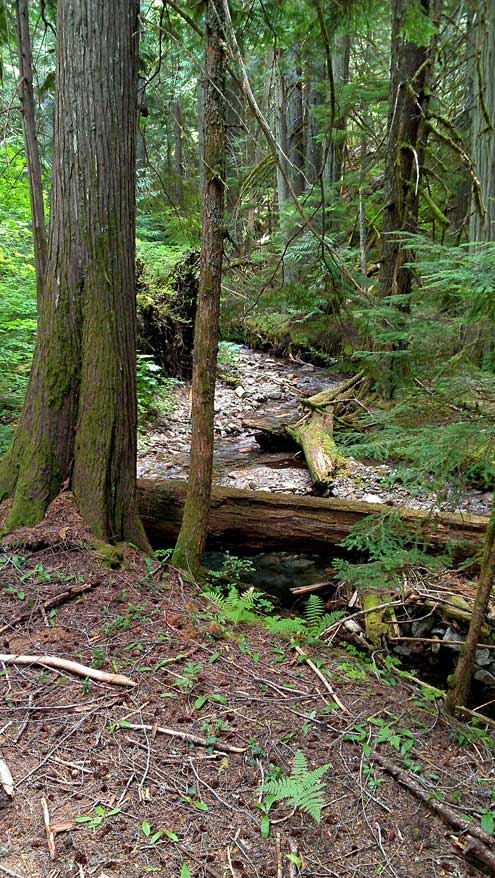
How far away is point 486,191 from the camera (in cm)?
672

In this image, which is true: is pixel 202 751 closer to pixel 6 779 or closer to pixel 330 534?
pixel 6 779

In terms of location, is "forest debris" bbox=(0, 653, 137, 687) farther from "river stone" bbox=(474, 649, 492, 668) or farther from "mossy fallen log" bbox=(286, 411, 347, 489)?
"mossy fallen log" bbox=(286, 411, 347, 489)

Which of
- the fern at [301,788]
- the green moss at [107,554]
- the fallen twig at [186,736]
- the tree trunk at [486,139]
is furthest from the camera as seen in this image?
A: the tree trunk at [486,139]

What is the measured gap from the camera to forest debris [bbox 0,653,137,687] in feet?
8.27

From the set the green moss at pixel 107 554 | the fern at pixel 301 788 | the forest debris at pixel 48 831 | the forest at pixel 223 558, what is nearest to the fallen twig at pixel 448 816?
the forest at pixel 223 558

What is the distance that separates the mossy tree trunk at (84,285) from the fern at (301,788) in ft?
7.15

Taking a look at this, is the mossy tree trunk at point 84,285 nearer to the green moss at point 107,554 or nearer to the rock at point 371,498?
the green moss at point 107,554

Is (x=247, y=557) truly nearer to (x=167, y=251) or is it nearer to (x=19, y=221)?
(x=19, y=221)

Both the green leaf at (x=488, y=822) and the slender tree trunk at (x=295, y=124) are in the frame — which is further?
the slender tree trunk at (x=295, y=124)

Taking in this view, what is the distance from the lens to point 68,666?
8.42ft

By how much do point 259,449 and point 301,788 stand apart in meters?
7.05

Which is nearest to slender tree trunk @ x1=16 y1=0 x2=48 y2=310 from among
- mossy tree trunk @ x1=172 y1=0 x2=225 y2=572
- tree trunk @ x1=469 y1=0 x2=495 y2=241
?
mossy tree trunk @ x1=172 y1=0 x2=225 y2=572

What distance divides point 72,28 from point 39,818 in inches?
177

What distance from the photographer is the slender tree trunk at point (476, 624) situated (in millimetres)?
2648
